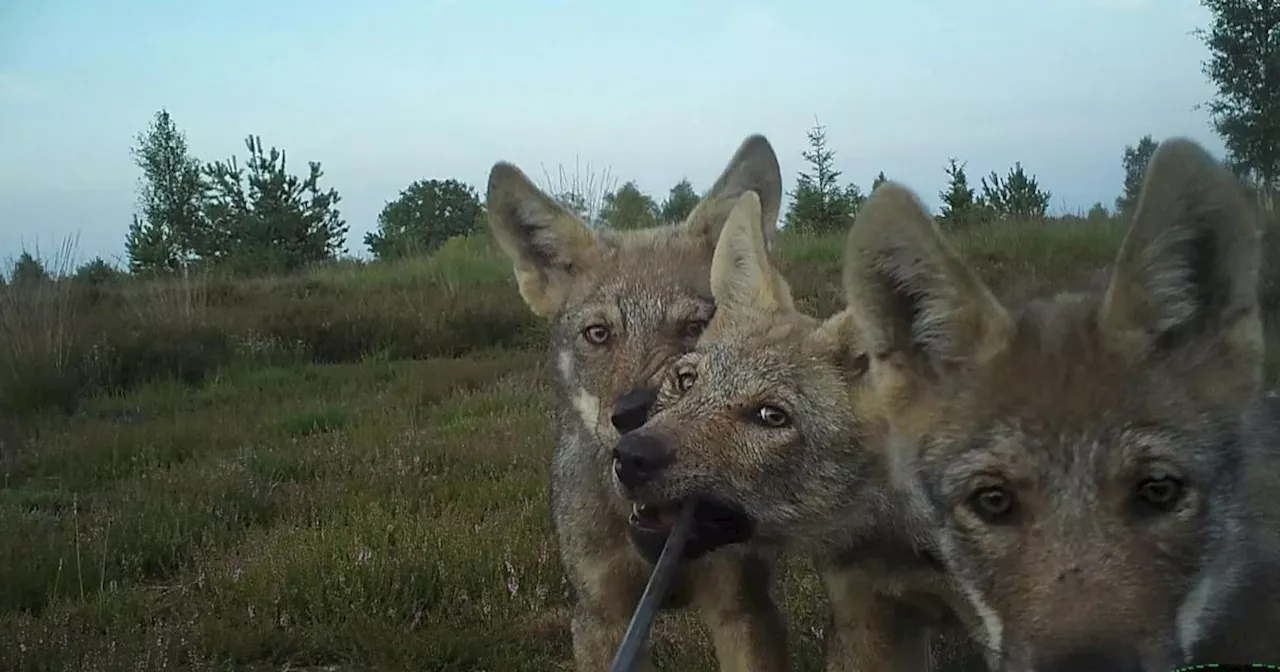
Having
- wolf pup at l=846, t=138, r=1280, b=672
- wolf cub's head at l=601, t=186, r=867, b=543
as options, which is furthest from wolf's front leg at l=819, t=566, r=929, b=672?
wolf pup at l=846, t=138, r=1280, b=672

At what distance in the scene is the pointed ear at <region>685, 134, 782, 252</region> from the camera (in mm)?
4797

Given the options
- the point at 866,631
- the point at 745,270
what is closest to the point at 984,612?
the point at 866,631

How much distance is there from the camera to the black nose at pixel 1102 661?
1.75m

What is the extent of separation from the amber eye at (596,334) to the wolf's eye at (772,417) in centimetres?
120

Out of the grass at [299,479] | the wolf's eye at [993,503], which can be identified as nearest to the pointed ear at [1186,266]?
A: the wolf's eye at [993,503]

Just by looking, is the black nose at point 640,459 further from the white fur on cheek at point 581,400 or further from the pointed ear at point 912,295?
the white fur on cheek at point 581,400

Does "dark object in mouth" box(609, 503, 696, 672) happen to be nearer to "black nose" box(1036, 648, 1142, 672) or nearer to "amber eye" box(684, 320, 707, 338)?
"black nose" box(1036, 648, 1142, 672)

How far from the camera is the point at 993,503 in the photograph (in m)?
2.09

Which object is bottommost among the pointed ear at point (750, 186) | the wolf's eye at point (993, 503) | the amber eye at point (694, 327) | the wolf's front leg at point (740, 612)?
the wolf's front leg at point (740, 612)

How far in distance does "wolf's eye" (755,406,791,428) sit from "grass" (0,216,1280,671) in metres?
1.02

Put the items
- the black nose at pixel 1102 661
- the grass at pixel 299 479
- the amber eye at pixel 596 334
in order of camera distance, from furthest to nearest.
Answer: the grass at pixel 299 479, the amber eye at pixel 596 334, the black nose at pixel 1102 661

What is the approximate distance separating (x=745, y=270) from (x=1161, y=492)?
198 centimetres

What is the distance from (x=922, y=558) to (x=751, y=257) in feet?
4.22

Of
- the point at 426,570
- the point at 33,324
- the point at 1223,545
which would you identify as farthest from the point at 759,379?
the point at 33,324
